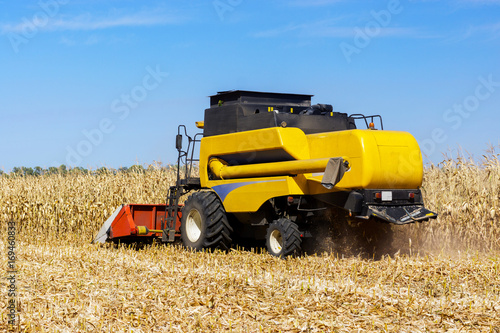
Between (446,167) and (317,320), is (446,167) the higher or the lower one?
the higher one

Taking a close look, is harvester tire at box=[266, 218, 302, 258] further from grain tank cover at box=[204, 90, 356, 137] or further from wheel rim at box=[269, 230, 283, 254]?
grain tank cover at box=[204, 90, 356, 137]

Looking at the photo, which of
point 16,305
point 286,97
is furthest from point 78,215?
point 16,305

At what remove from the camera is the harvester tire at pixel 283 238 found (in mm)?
9359

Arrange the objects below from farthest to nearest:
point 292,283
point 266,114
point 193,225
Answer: point 193,225 < point 266,114 < point 292,283

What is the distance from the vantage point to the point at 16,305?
21.6 ft

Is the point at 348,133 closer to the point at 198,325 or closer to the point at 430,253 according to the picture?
the point at 430,253

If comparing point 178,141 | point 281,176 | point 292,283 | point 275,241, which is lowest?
point 292,283

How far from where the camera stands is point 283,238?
9.41 metres

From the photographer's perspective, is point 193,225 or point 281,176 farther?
point 193,225

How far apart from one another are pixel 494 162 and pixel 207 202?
5.25 meters

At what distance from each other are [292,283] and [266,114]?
3.54 m

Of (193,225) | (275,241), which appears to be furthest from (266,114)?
(193,225)

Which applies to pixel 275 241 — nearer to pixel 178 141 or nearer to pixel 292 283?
pixel 292 283

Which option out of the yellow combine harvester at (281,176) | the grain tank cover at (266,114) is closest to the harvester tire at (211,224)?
the yellow combine harvester at (281,176)
